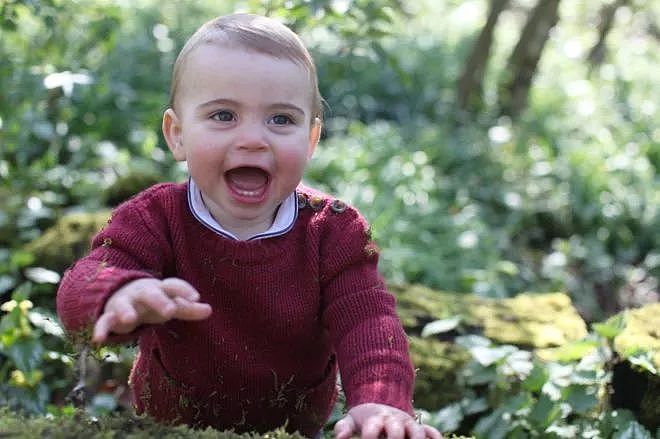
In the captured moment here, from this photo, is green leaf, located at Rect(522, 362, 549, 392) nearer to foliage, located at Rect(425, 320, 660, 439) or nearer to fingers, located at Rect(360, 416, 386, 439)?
foliage, located at Rect(425, 320, 660, 439)

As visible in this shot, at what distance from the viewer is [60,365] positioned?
11.7 ft

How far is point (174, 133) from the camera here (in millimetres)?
2176

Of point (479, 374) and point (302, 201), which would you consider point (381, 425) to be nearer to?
point (302, 201)

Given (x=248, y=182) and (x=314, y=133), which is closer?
(x=248, y=182)

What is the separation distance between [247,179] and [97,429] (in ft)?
2.14

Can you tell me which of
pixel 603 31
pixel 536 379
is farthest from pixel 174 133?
pixel 603 31

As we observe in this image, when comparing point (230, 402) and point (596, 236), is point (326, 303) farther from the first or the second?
point (596, 236)

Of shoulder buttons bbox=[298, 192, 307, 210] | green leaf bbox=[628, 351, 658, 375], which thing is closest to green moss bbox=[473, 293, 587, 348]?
green leaf bbox=[628, 351, 658, 375]

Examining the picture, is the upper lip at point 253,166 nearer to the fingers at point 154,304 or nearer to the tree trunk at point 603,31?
the fingers at point 154,304

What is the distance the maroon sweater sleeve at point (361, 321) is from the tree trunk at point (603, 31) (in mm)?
8482

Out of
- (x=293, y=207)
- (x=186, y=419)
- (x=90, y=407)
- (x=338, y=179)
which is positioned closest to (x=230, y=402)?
(x=186, y=419)

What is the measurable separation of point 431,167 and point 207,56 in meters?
4.41

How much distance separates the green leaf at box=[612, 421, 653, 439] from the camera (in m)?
2.63

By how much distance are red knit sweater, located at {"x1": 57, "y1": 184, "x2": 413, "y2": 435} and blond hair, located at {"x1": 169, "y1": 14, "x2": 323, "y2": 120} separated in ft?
1.06
